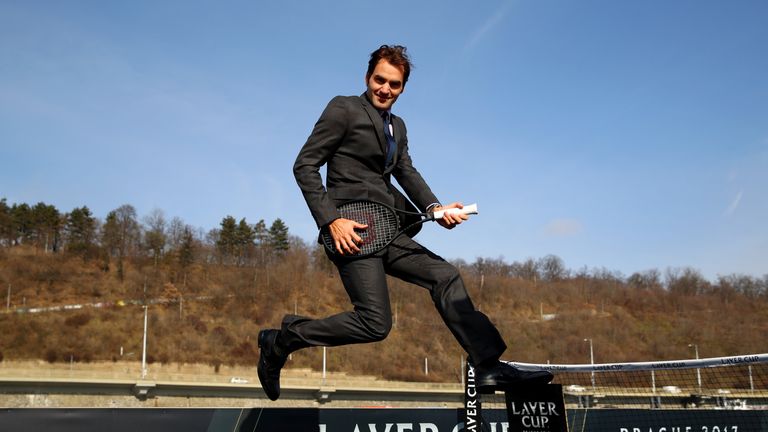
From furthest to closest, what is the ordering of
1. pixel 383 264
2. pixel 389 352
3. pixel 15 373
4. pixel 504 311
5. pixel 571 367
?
pixel 504 311
pixel 389 352
pixel 15 373
pixel 571 367
pixel 383 264

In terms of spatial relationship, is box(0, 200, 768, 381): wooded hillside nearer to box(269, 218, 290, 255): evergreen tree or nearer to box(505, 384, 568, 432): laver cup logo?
box(269, 218, 290, 255): evergreen tree

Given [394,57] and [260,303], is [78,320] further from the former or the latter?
[394,57]

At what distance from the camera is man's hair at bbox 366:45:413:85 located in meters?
4.59

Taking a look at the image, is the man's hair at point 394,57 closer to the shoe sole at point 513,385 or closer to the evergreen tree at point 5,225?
the shoe sole at point 513,385

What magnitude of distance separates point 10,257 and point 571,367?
404 ft

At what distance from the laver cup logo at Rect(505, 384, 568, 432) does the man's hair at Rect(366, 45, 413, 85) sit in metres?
2.21

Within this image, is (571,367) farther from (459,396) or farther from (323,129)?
(459,396)

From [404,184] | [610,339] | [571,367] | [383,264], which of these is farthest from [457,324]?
[610,339]

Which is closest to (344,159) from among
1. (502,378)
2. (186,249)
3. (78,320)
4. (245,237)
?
(502,378)

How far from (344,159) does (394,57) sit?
2.47 feet

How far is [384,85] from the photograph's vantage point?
4.64m

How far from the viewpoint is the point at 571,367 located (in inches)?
248

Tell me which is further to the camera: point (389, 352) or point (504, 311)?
point (504, 311)

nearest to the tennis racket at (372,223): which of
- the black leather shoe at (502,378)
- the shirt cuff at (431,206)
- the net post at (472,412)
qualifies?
the shirt cuff at (431,206)
